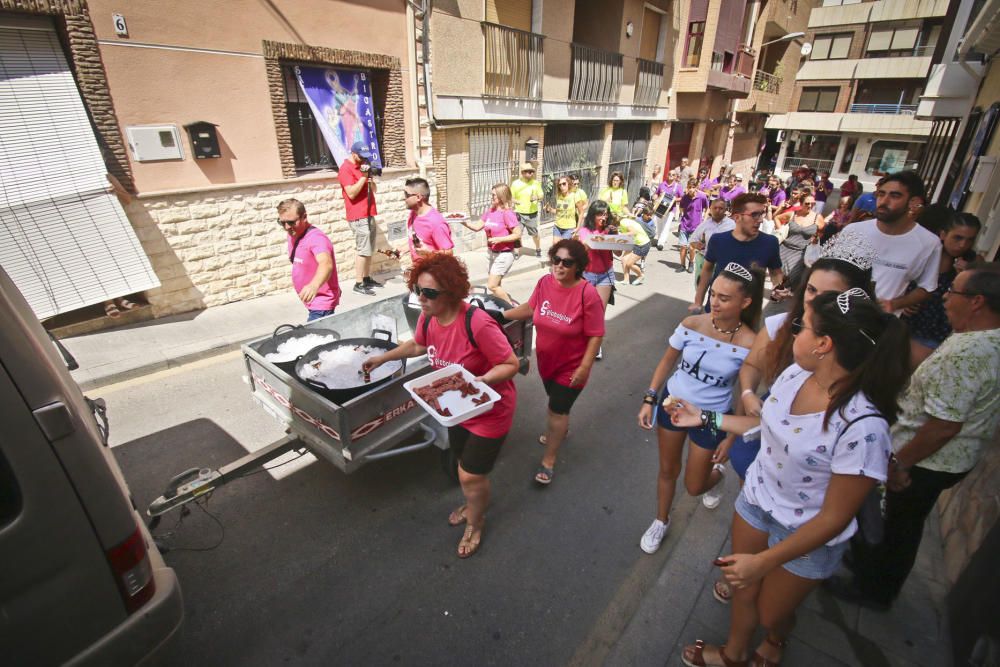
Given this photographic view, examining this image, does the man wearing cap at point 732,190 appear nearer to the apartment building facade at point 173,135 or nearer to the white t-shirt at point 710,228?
the white t-shirt at point 710,228

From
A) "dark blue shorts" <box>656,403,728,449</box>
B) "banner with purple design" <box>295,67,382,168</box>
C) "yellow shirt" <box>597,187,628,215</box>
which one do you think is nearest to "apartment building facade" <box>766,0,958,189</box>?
"yellow shirt" <box>597,187,628,215</box>

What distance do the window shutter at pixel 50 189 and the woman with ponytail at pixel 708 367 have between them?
23.2 feet

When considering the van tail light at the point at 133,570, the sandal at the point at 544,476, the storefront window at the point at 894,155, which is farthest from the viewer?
the storefront window at the point at 894,155

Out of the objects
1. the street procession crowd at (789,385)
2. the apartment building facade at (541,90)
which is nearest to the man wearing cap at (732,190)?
the apartment building facade at (541,90)

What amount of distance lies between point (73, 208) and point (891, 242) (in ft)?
29.0

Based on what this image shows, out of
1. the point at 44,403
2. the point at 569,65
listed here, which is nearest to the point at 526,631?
the point at 44,403

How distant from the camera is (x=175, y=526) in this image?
3.59m

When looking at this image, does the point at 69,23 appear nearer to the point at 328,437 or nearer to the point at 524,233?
the point at 328,437

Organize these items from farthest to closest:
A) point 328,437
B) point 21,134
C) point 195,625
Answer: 1. point 21,134
2. point 328,437
3. point 195,625

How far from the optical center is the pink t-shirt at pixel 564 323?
359 cm

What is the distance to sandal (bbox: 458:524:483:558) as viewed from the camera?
3412mm

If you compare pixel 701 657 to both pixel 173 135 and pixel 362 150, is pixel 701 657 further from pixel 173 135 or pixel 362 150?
pixel 362 150

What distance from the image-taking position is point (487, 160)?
11469 millimetres

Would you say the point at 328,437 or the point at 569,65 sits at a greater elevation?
the point at 569,65
